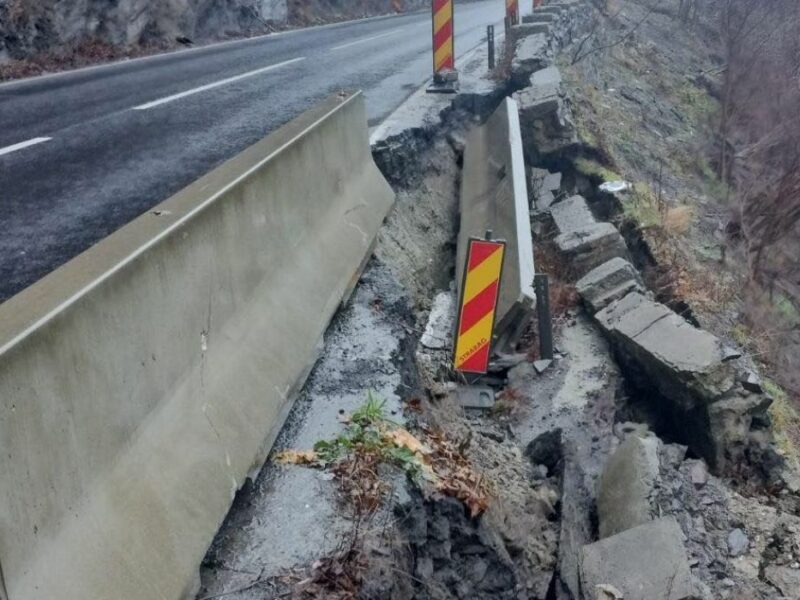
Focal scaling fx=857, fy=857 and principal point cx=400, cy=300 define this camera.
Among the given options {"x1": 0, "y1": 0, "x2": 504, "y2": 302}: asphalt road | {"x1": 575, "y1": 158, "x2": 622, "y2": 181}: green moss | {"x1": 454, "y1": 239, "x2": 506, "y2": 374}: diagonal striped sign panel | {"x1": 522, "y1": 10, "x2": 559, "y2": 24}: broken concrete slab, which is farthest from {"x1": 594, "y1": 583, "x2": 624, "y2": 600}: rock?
{"x1": 522, "y1": 10, "x2": 559, "y2": 24}: broken concrete slab

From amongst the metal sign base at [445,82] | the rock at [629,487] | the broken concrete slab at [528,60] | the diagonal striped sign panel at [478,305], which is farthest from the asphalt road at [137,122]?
the rock at [629,487]

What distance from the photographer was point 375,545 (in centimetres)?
293

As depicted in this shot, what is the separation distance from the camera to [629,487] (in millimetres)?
4684

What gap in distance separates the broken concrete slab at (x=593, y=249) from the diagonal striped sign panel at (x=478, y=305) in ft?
7.70

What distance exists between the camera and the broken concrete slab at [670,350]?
235 inches

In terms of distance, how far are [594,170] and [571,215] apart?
1.34 metres

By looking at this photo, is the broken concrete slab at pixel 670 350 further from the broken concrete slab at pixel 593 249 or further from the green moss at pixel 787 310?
the green moss at pixel 787 310

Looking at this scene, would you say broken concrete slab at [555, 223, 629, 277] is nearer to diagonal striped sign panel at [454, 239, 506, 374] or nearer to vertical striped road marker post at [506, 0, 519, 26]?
diagonal striped sign panel at [454, 239, 506, 374]

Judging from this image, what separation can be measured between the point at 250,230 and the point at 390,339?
1181mm

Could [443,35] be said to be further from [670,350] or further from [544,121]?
[670,350]

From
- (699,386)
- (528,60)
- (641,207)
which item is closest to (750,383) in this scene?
(699,386)

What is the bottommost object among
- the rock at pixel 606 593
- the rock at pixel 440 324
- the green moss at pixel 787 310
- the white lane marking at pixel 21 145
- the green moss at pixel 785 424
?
the green moss at pixel 787 310

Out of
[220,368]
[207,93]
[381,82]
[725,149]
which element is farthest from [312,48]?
[220,368]

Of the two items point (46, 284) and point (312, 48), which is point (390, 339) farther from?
point (312, 48)
